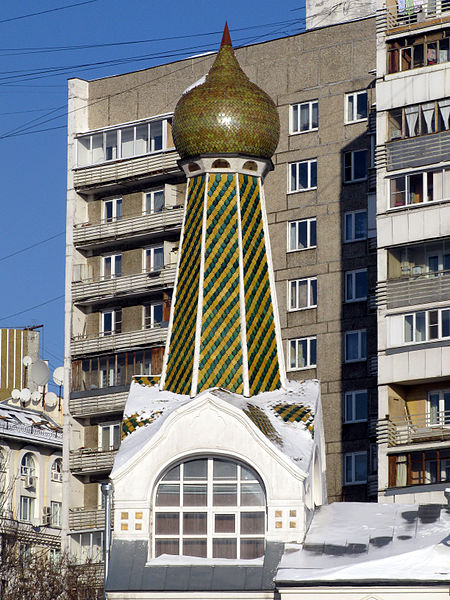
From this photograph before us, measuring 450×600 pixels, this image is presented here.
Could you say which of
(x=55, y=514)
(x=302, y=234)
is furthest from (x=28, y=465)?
(x=302, y=234)

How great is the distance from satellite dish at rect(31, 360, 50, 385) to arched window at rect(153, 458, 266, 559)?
58932 mm

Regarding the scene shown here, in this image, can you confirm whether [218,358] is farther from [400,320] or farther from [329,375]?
[329,375]

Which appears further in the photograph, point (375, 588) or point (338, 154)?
point (338, 154)

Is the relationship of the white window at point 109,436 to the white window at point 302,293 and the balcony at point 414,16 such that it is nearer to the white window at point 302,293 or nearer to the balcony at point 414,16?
the white window at point 302,293

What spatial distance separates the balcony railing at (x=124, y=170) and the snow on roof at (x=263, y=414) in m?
38.5

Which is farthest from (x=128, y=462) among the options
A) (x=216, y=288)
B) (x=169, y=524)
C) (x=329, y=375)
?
(x=329, y=375)

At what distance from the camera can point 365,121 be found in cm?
7844

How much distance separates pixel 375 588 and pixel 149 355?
42.8m

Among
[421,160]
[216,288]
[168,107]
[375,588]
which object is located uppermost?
[168,107]

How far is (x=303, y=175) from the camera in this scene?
80188 mm

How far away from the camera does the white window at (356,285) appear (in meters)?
77.9

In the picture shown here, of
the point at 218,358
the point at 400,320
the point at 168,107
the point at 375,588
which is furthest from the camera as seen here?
the point at 168,107

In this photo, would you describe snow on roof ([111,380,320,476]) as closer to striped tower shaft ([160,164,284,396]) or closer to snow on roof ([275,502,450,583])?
striped tower shaft ([160,164,284,396])

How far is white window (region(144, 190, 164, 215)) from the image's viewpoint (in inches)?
3319
